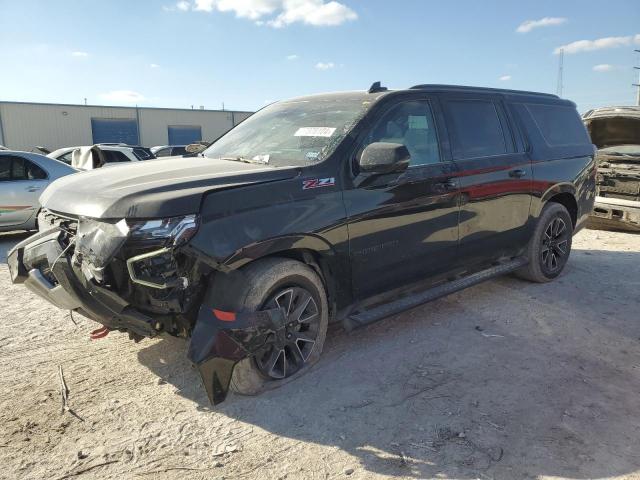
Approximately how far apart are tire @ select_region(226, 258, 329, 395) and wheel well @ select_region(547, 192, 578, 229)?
347cm

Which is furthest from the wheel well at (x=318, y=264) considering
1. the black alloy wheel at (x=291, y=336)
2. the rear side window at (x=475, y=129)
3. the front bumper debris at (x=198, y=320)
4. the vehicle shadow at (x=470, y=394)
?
the rear side window at (x=475, y=129)

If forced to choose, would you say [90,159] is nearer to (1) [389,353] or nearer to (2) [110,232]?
(2) [110,232]

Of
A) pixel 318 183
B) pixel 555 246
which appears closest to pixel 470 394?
pixel 318 183

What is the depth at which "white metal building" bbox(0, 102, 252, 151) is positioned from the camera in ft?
103

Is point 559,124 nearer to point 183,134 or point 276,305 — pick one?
point 276,305

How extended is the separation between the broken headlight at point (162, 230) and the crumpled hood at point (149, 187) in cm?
4

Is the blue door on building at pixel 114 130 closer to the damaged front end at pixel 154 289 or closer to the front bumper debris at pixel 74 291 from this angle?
the front bumper debris at pixel 74 291

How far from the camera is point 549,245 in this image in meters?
5.58

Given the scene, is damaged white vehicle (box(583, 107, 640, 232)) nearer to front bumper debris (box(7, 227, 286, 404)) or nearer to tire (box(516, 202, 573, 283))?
tire (box(516, 202, 573, 283))

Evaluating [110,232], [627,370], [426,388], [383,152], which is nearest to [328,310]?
[426,388]

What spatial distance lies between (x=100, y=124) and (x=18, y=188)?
29.8 metres

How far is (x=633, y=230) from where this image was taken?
8320 millimetres

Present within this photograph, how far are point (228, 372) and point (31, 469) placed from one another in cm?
108

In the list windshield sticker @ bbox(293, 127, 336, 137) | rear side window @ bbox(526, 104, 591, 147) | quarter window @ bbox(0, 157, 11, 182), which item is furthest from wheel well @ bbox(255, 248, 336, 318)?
quarter window @ bbox(0, 157, 11, 182)
